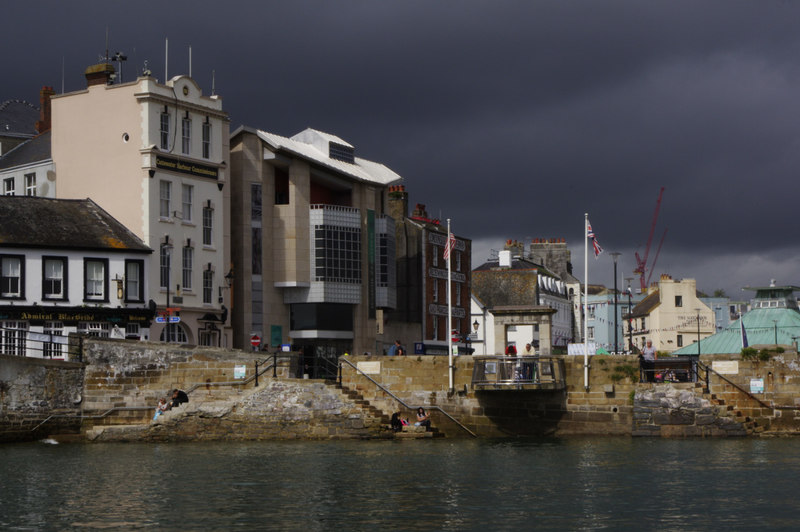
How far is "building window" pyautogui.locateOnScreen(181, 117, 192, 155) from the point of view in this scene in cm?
6444

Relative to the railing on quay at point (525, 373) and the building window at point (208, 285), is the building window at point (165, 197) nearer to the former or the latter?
the building window at point (208, 285)

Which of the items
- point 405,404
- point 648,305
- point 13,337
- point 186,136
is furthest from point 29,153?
point 648,305

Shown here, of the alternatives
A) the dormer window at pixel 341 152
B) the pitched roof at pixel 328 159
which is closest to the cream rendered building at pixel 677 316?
the pitched roof at pixel 328 159

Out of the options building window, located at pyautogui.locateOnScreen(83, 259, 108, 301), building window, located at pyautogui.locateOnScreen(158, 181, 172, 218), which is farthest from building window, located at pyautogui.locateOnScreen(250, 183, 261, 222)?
building window, located at pyautogui.locateOnScreen(83, 259, 108, 301)

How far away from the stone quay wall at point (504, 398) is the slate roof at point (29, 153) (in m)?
25.9

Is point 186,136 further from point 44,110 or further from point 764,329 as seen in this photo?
point 764,329

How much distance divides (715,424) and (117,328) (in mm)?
28217

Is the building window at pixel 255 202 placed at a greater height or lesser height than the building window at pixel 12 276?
greater

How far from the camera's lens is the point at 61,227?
59375 millimetres

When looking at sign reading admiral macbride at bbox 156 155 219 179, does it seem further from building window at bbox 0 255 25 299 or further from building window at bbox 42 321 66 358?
building window at bbox 42 321 66 358

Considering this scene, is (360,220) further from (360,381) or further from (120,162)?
(360,381)

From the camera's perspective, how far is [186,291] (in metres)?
63.9

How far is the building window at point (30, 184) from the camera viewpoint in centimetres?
6800

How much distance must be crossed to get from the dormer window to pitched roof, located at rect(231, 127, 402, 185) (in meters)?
0.23
